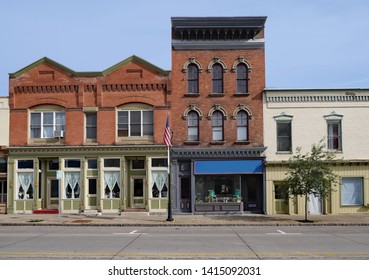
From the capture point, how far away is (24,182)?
32562mm

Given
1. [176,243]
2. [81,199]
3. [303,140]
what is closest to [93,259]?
[176,243]

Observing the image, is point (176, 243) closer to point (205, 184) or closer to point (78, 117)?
point (205, 184)

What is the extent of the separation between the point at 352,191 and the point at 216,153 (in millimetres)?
9458

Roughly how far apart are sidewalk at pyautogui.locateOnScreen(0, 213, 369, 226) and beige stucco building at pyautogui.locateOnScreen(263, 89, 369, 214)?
1618 millimetres

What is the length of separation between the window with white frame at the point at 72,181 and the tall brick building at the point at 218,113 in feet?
21.1

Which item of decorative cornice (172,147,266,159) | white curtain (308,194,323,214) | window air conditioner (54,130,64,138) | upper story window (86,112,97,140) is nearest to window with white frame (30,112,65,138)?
window air conditioner (54,130,64,138)

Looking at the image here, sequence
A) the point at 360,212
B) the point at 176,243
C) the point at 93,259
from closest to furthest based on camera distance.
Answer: the point at 93,259, the point at 176,243, the point at 360,212

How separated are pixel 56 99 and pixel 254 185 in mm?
14653

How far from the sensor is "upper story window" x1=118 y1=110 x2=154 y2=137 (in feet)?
106

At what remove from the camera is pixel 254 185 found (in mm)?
32500

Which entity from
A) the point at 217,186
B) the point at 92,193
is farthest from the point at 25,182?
the point at 217,186

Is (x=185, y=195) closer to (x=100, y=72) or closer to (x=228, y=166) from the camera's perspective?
(x=228, y=166)

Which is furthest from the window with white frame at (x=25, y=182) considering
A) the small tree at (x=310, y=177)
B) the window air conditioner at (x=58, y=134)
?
the small tree at (x=310, y=177)

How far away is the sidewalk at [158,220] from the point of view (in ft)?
84.8
